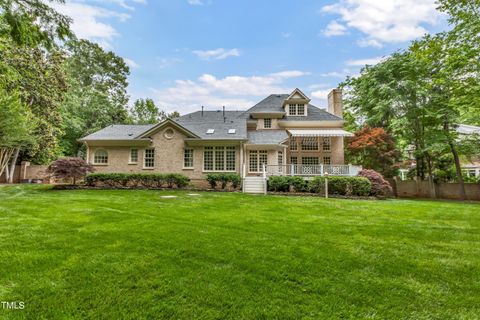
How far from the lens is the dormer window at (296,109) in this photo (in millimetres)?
25342

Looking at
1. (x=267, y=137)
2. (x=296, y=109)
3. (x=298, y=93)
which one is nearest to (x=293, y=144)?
(x=296, y=109)

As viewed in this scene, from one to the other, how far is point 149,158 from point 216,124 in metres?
6.56

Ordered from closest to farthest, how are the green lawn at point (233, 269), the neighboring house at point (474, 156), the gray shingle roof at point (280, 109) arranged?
1. the green lawn at point (233, 269)
2. the neighboring house at point (474, 156)
3. the gray shingle roof at point (280, 109)

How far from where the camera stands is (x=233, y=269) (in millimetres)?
4363

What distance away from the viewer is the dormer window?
25.3 meters

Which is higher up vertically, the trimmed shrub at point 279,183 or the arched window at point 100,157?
the arched window at point 100,157

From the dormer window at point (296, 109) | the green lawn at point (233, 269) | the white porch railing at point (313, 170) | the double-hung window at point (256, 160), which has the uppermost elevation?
the dormer window at point (296, 109)

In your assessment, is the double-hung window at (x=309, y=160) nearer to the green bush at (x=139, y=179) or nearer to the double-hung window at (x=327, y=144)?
the double-hung window at (x=327, y=144)

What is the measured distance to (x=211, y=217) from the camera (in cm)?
861

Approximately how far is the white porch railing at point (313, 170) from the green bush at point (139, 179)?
6.67 m

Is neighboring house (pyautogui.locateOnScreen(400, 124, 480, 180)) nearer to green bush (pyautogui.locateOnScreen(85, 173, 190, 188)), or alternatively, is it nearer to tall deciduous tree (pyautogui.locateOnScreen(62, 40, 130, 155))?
green bush (pyautogui.locateOnScreen(85, 173, 190, 188))

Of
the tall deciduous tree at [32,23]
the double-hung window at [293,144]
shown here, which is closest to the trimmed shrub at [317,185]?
the double-hung window at [293,144]

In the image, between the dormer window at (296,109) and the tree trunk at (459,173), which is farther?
the dormer window at (296,109)

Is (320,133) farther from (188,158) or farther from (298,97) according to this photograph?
(188,158)
